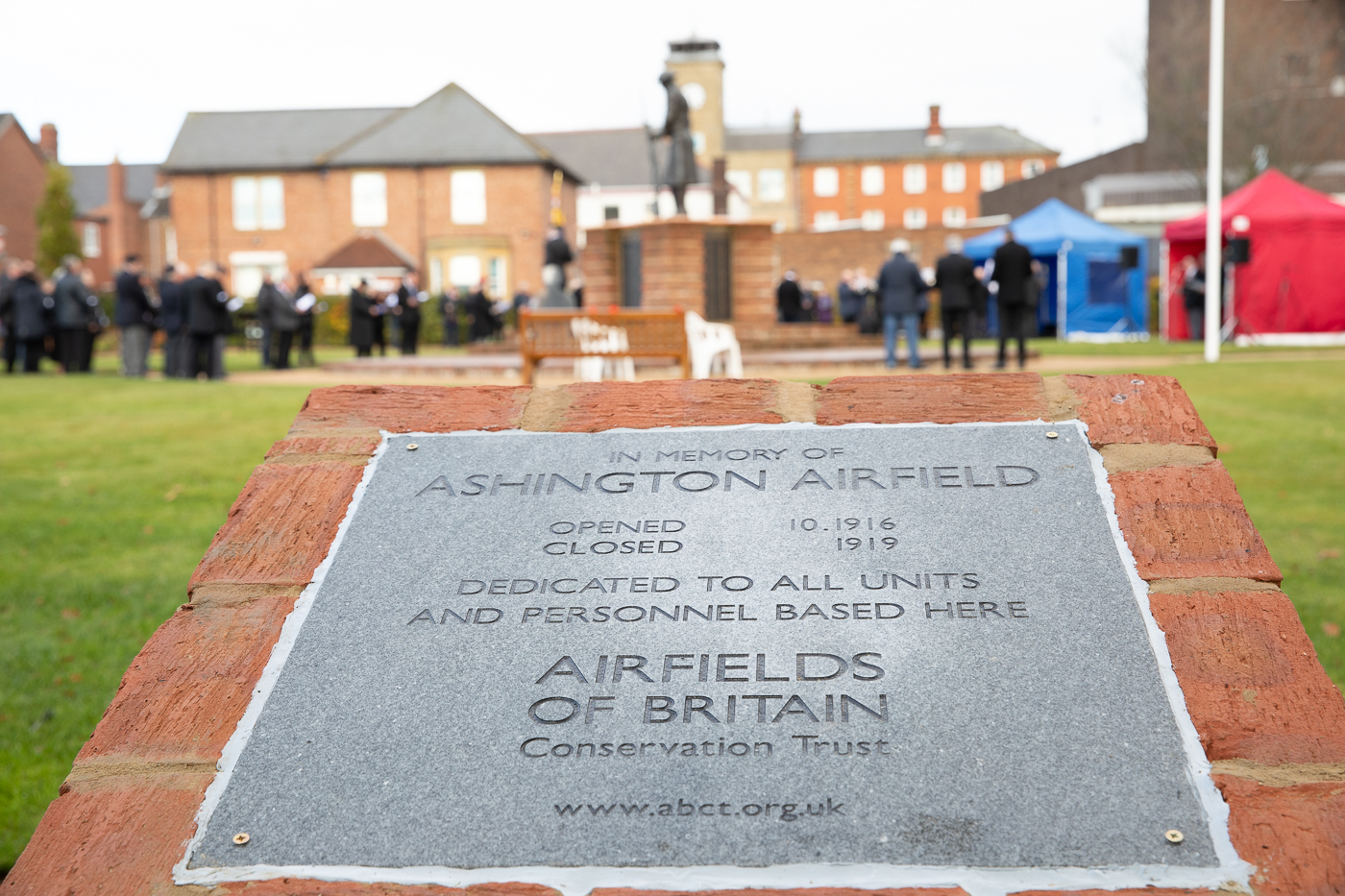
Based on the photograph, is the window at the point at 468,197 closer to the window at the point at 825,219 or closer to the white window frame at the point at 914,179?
the window at the point at 825,219

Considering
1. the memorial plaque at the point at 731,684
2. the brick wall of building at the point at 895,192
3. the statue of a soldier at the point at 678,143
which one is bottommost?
the memorial plaque at the point at 731,684

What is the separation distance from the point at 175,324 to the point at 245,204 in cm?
2786

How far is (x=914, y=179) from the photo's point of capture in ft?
236

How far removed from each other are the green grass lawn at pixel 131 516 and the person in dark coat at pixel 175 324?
378 cm

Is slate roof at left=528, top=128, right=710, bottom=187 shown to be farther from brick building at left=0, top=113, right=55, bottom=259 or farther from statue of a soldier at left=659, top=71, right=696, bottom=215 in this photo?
statue of a soldier at left=659, top=71, right=696, bottom=215

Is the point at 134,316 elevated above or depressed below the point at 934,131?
below

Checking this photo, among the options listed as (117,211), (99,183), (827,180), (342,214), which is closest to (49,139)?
(99,183)

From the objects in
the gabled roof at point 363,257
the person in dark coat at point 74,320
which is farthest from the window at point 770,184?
the person in dark coat at point 74,320

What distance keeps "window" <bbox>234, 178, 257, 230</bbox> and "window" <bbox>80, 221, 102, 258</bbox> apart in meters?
18.2

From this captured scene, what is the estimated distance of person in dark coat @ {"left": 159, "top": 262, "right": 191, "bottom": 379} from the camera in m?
16.9

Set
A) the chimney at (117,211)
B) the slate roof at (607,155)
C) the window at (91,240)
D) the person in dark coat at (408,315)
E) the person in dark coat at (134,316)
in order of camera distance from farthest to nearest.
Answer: the window at (91,240) < the slate roof at (607,155) < the chimney at (117,211) < the person in dark coat at (408,315) < the person in dark coat at (134,316)

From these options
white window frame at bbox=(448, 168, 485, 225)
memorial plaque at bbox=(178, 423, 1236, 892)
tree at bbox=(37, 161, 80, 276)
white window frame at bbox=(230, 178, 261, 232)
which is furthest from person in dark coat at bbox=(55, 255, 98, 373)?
tree at bbox=(37, 161, 80, 276)

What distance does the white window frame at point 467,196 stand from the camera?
42.6 m

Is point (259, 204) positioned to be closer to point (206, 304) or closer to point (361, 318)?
point (361, 318)
